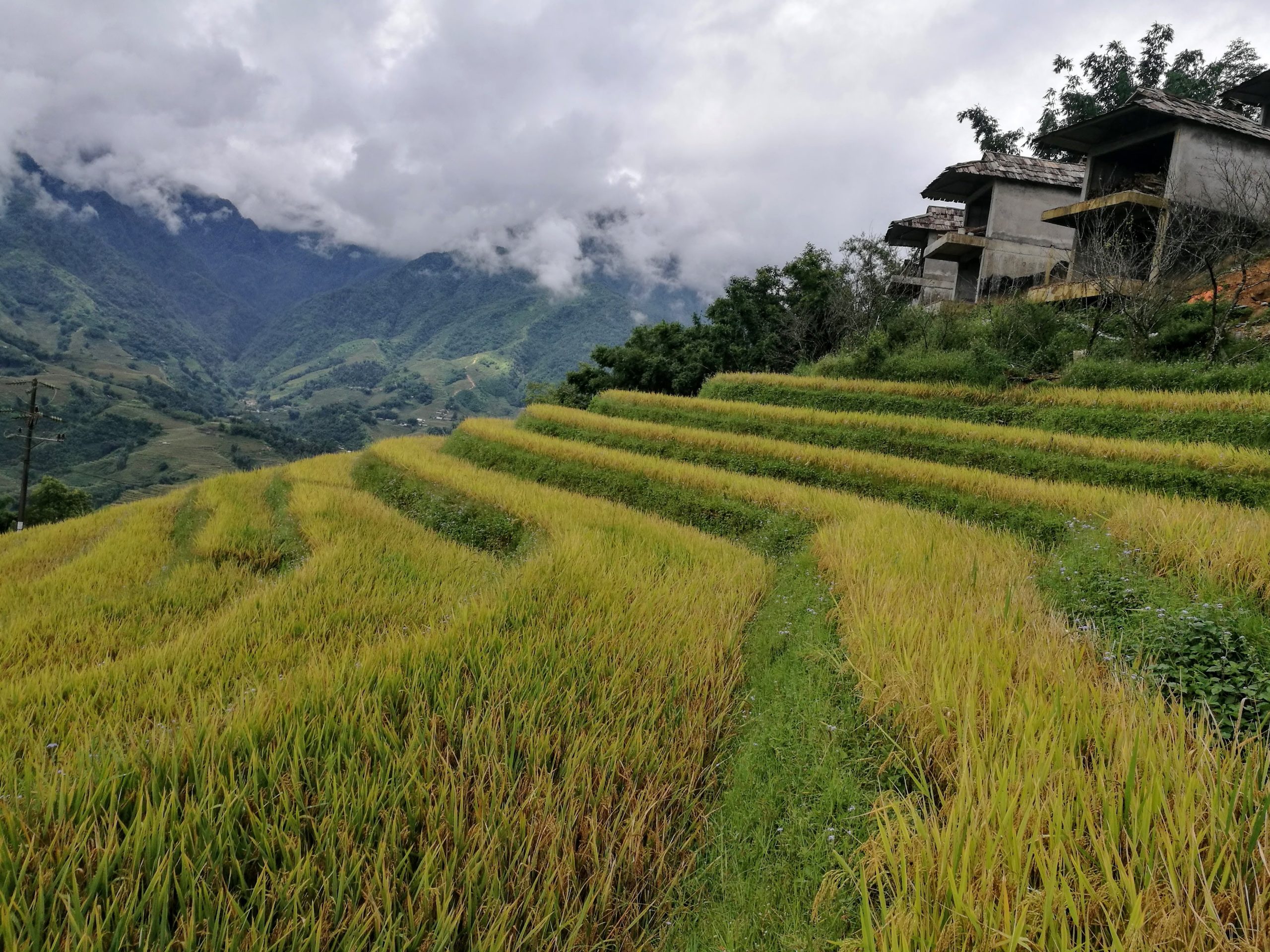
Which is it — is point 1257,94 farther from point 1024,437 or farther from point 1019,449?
point 1019,449

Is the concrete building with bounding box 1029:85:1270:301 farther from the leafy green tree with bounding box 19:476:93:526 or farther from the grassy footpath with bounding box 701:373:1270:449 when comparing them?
the leafy green tree with bounding box 19:476:93:526

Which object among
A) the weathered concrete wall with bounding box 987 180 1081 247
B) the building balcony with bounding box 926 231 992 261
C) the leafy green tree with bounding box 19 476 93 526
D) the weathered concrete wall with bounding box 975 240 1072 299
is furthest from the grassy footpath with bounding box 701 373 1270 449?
the leafy green tree with bounding box 19 476 93 526

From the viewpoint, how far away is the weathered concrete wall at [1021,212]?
73.7ft

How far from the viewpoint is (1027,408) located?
35.6ft

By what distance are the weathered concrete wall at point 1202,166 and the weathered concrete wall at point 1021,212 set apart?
20.1ft

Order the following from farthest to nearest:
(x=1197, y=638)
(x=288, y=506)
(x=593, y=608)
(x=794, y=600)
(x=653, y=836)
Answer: (x=288, y=506), (x=794, y=600), (x=593, y=608), (x=1197, y=638), (x=653, y=836)

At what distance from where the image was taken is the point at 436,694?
2.62m

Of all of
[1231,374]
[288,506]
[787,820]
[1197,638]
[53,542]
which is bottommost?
[53,542]

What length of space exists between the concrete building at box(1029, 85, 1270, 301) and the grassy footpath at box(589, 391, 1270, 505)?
8.65 metres

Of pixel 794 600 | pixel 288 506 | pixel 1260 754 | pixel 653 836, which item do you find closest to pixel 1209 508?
pixel 794 600

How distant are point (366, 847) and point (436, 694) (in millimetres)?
922

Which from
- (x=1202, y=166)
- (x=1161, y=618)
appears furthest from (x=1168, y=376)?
(x=1202, y=166)

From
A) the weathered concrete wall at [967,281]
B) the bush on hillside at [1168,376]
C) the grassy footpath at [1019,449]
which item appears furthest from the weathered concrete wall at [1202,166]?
the grassy footpath at [1019,449]

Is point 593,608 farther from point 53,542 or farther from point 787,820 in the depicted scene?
point 53,542
